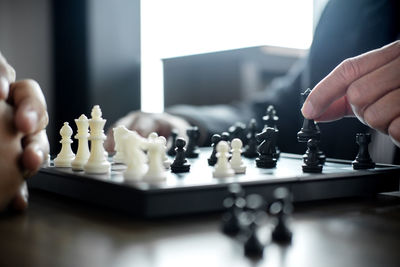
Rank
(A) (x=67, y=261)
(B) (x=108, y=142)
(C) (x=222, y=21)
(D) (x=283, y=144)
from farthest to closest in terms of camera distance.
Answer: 1. (C) (x=222, y=21)
2. (D) (x=283, y=144)
3. (B) (x=108, y=142)
4. (A) (x=67, y=261)

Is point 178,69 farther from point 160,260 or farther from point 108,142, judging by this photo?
point 160,260

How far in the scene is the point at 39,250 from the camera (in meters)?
0.67

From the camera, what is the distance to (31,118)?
0.90 m

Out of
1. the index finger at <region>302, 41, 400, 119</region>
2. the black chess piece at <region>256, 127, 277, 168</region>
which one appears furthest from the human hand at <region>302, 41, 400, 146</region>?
the black chess piece at <region>256, 127, 277, 168</region>

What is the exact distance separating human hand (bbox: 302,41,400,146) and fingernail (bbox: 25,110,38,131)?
0.80 metres

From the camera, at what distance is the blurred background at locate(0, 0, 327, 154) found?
13.6ft

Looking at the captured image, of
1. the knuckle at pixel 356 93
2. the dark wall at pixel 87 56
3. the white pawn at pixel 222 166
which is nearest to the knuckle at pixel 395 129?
the knuckle at pixel 356 93

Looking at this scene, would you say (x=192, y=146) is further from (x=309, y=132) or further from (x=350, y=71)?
(x=350, y=71)

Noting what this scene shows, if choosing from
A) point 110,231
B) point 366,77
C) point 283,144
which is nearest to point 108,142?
point 283,144

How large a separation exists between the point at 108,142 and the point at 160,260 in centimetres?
185

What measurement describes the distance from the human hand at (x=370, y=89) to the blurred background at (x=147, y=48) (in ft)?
9.42

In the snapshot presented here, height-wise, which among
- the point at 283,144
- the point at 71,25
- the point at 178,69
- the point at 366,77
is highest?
the point at 71,25

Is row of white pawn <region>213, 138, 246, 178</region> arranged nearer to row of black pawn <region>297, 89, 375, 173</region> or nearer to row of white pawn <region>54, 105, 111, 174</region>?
row of black pawn <region>297, 89, 375, 173</region>

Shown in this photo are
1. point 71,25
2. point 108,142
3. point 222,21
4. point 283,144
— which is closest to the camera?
point 108,142
